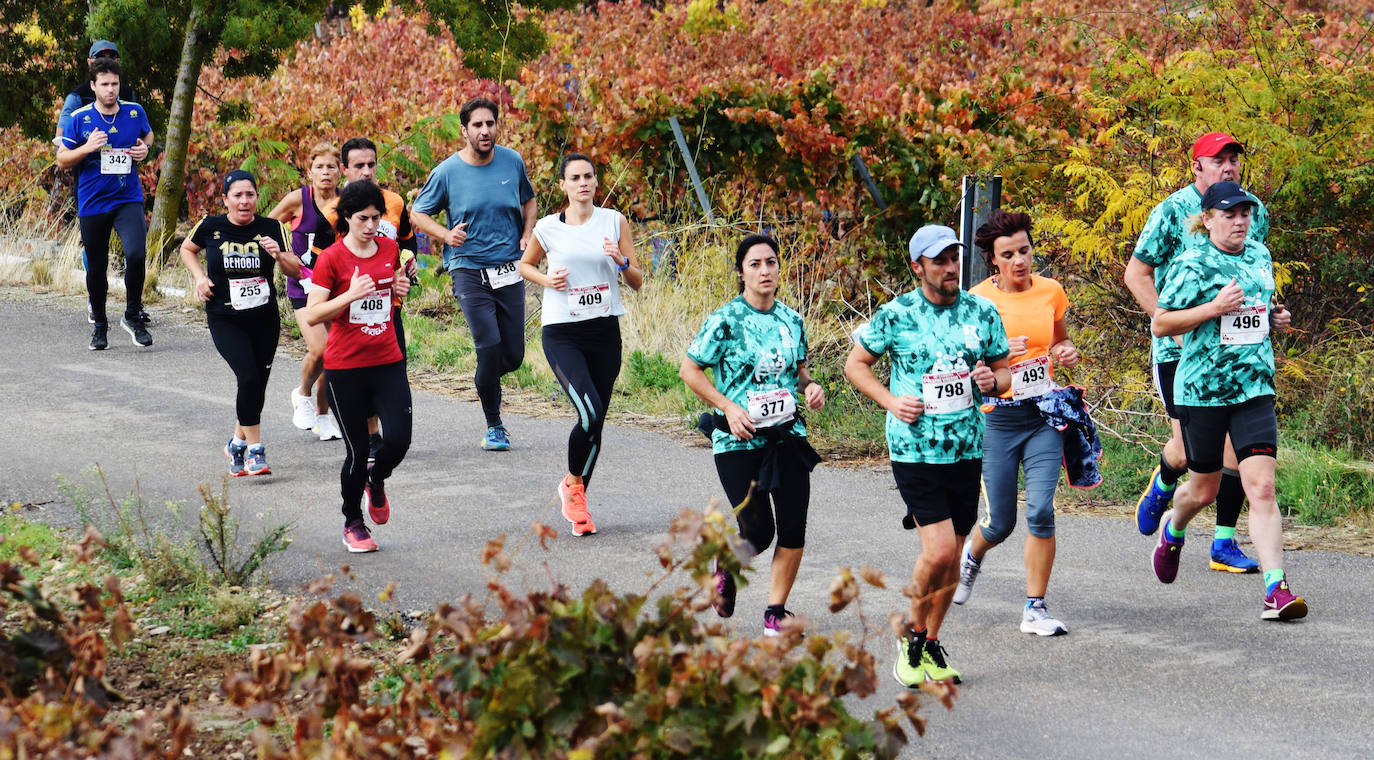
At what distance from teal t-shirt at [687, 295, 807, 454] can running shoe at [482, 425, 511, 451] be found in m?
3.74

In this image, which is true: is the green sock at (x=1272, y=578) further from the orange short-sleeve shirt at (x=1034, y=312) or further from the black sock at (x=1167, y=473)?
Answer: the orange short-sleeve shirt at (x=1034, y=312)

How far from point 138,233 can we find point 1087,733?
913 centimetres

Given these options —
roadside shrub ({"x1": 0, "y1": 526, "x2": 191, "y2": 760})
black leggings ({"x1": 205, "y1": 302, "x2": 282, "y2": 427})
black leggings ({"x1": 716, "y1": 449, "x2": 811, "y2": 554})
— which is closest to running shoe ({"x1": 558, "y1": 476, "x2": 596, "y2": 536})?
black leggings ({"x1": 716, "y1": 449, "x2": 811, "y2": 554})

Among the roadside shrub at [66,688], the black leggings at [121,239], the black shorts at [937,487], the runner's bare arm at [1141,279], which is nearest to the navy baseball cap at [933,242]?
the black shorts at [937,487]

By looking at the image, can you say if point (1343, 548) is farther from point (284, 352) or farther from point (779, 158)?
point (284, 352)

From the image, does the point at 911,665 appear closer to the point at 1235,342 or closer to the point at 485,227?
the point at 1235,342

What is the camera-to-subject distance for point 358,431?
6844 millimetres

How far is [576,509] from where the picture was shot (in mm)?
7266

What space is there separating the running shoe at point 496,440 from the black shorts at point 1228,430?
425 centimetres

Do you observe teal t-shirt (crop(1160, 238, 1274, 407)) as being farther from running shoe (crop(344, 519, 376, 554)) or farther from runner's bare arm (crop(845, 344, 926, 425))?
running shoe (crop(344, 519, 376, 554))

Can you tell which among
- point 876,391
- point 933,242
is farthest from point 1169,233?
point 876,391

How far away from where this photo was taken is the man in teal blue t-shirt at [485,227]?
8680 mm

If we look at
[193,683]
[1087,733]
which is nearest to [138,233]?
[193,683]

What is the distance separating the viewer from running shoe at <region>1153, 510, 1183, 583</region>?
6358mm
